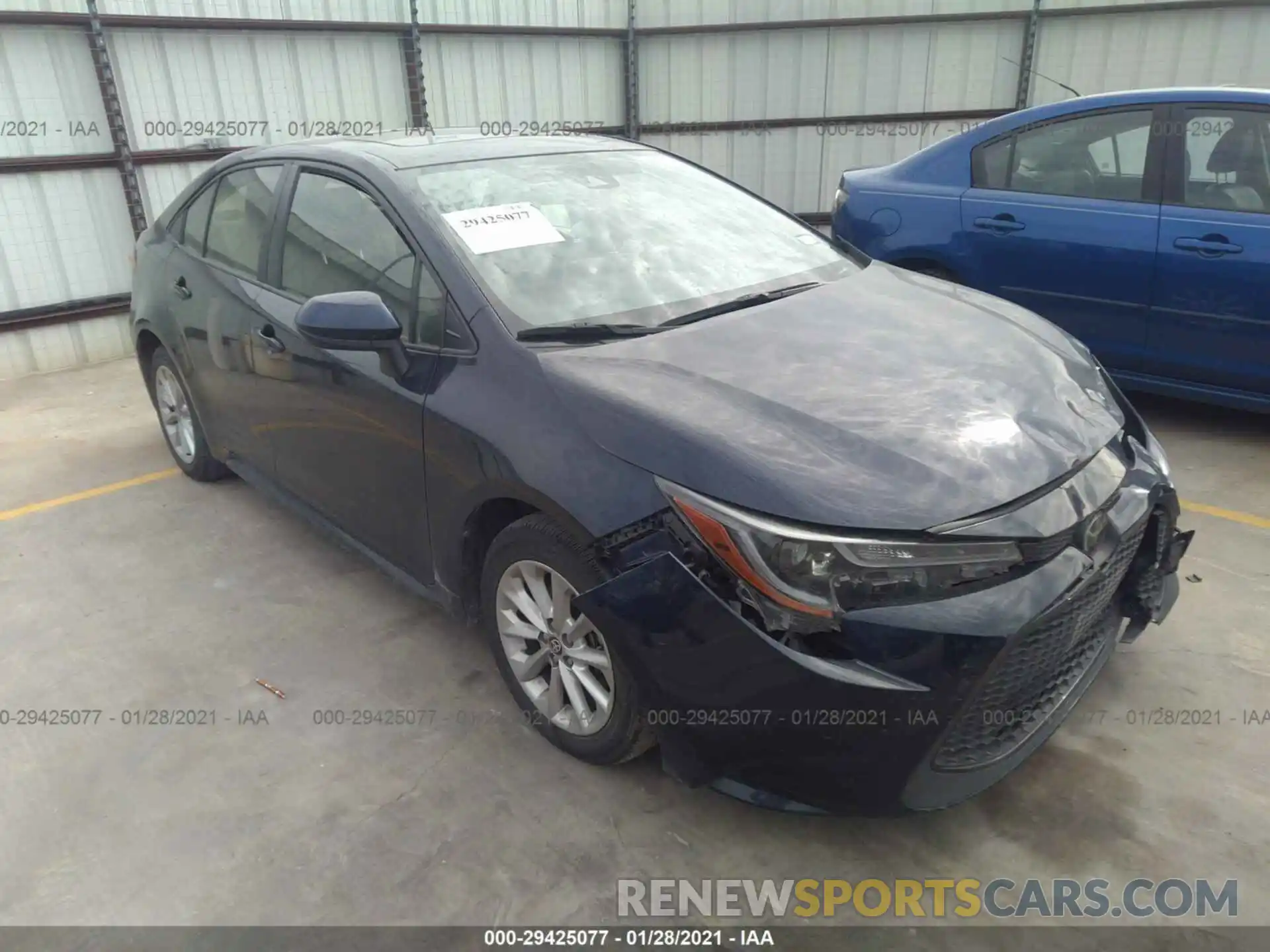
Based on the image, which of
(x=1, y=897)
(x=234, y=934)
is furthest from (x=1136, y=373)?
(x=1, y=897)

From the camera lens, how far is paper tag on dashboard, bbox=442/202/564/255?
273 cm

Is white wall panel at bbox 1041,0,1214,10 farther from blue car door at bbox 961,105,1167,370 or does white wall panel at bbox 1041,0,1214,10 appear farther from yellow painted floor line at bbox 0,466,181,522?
yellow painted floor line at bbox 0,466,181,522

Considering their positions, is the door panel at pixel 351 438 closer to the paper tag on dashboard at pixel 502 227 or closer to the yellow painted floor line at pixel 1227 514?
the paper tag on dashboard at pixel 502 227

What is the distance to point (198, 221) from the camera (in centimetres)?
401

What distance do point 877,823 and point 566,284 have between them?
1676 mm

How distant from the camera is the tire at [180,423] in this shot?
432 centimetres

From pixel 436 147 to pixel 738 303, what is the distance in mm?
1217

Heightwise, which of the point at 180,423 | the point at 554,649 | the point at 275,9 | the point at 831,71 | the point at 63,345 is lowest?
the point at 63,345

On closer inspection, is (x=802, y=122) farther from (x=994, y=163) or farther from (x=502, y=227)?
(x=502, y=227)

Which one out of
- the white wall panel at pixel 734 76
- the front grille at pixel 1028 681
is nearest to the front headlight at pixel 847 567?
the front grille at pixel 1028 681

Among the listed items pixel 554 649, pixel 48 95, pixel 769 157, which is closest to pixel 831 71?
pixel 769 157

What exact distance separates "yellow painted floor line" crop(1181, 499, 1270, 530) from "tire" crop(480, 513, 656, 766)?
2.73 m

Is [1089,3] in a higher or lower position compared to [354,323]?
higher

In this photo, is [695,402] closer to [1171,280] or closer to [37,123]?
[1171,280]
